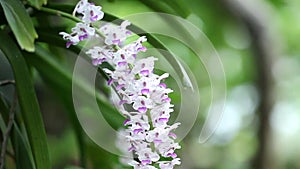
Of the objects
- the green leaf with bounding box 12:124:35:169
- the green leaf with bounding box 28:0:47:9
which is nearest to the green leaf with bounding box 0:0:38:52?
the green leaf with bounding box 28:0:47:9

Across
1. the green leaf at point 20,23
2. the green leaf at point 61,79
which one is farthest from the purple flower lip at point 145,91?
the green leaf at point 61,79

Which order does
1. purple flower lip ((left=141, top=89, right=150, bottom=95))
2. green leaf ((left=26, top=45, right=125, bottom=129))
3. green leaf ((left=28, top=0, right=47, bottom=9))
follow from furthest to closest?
green leaf ((left=26, top=45, right=125, bottom=129)) → green leaf ((left=28, top=0, right=47, bottom=9)) → purple flower lip ((left=141, top=89, right=150, bottom=95))

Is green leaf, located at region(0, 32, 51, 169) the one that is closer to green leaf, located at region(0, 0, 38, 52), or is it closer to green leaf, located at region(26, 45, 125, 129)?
green leaf, located at region(0, 0, 38, 52)

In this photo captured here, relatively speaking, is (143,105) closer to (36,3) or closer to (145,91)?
(145,91)

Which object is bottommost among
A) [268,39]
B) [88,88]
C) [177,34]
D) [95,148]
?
[95,148]

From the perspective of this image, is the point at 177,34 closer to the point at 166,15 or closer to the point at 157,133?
the point at 166,15

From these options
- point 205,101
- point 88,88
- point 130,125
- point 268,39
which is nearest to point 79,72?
point 88,88

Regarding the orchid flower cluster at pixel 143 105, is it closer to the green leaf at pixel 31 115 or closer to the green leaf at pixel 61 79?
the green leaf at pixel 31 115
